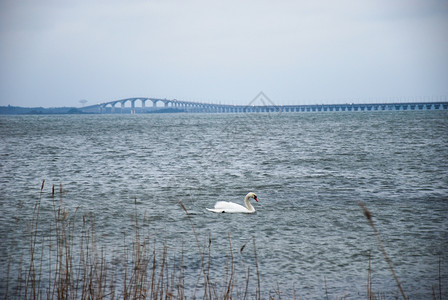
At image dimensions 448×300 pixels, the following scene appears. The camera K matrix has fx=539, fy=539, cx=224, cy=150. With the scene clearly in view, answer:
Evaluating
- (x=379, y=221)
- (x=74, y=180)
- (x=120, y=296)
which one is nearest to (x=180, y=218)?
(x=379, y=221)

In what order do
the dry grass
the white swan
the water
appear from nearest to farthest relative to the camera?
1. the dry grass
2. the water
3. the white swan

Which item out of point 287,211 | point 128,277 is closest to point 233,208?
point 287,211

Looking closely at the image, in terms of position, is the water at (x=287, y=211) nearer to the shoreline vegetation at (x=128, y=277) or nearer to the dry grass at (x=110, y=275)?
the shoreline vegetation at (x=128, y=277)

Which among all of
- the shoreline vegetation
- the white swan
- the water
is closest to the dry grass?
the shoreline vegetation

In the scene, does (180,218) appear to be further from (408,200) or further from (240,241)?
(408,200)

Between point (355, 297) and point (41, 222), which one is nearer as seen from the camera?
point (355, 297)

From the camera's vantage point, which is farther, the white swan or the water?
the white swan

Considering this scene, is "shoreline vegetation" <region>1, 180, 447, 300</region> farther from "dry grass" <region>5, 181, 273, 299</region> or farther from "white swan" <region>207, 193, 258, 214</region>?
"white swan" <region>207, 193, 258, 214</region>

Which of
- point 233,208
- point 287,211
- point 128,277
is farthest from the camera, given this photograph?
point 287,211

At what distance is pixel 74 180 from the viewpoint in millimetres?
21328

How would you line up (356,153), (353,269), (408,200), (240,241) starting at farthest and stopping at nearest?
(356,153)
(408,200)
(240,241)
(353,269)

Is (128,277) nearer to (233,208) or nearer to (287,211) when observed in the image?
(233,208)

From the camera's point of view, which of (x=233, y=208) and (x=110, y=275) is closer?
(x=110, y=275)

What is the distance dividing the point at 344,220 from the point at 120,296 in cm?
691
